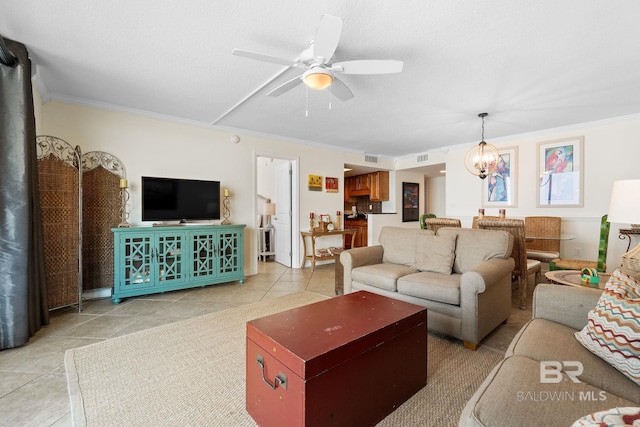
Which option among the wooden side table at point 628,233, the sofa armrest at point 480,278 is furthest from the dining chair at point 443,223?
the wooden side table at point 628,233

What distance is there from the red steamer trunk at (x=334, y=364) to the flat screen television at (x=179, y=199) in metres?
2.82

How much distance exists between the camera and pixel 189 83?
110 inches

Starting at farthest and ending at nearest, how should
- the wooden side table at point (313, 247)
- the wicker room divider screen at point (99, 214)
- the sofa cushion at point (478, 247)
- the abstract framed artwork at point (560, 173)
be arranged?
the wooden side table at point (313, 247) < the abstract framed artwork at point (560, 173) < the wicker room divider screen at point (99, 214) < the sofa cushion at point (478, 247)

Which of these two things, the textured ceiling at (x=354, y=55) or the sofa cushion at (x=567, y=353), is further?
the textured ceiling at (x=354, y=55)

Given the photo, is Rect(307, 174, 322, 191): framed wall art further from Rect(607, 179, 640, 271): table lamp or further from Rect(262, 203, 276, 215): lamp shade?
Rect(607, 179, 640, 271): table lamp

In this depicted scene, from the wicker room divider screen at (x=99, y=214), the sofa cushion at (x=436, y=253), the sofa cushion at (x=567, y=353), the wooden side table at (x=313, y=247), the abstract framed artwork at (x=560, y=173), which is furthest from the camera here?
the wooden side table at (x=313, y=247)

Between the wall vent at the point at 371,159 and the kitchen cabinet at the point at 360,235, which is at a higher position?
the wall vent at the point at 371,159

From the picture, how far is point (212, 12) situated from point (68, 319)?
10.2 feet

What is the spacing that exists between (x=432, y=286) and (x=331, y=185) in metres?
3.58

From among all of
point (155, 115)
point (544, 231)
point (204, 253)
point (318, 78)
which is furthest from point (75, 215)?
point (544, 231)

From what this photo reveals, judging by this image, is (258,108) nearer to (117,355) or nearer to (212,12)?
(212,12)

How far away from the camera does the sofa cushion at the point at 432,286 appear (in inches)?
86.0

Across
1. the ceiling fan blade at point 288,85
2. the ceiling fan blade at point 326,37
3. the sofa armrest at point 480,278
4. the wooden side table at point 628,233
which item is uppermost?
the ceiling fan blade at point 326,37

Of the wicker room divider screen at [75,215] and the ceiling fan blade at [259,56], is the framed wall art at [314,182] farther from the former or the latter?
the ceiling fan blade at [259,56]
